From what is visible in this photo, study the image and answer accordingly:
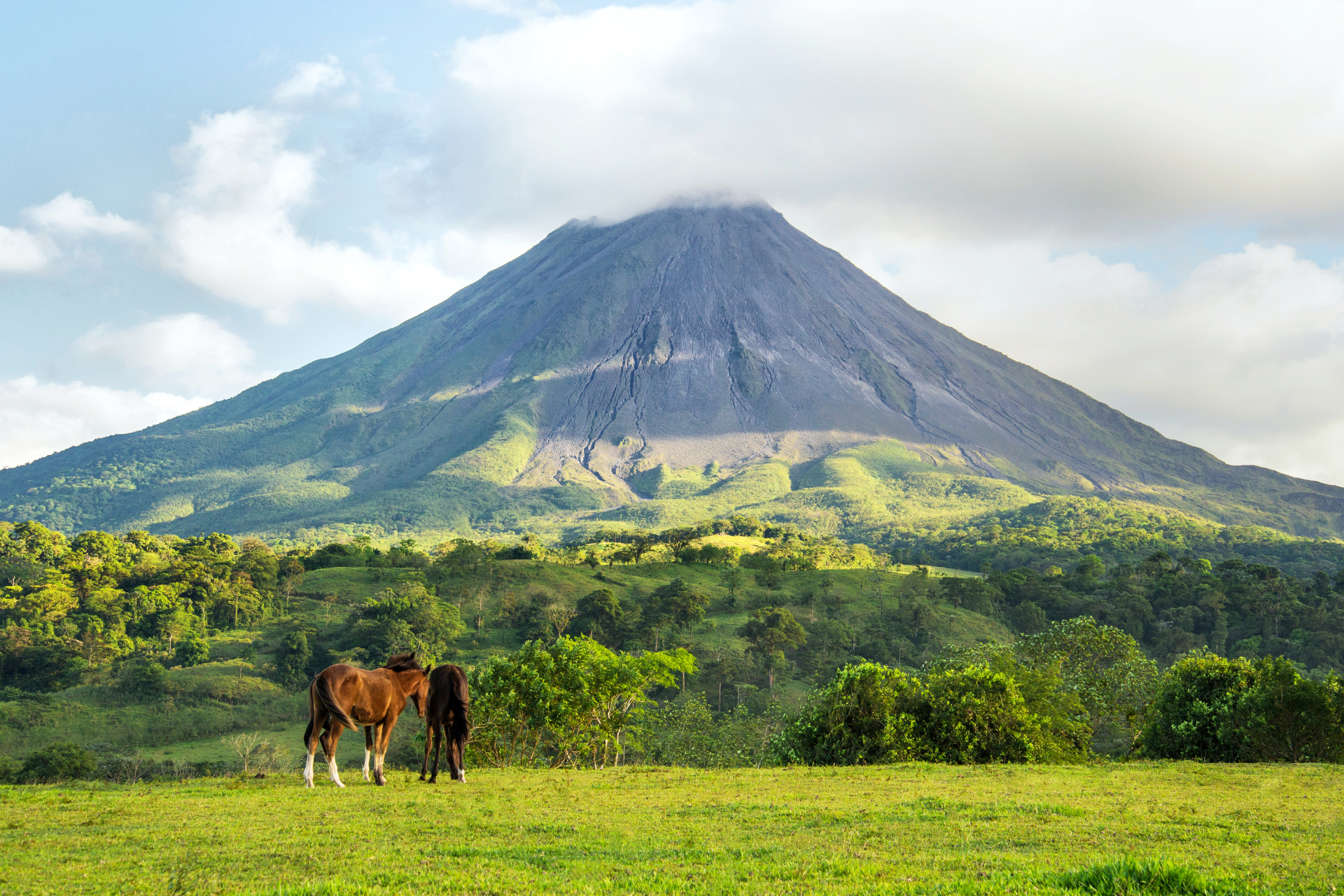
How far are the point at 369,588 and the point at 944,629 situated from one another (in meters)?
51.9

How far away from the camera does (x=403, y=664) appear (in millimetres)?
14094

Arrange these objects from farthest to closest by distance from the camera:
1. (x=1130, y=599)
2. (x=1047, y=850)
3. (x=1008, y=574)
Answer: (x=1008, y=574) < (x=1130, y=599) < (x=1047, y=850)

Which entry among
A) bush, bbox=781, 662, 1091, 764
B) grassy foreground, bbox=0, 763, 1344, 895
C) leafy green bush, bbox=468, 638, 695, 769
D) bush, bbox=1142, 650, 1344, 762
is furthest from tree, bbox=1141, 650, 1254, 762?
leafy green bush, bbox=468, 638, 695, 769

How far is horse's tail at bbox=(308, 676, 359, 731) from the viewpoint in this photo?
39.6 feet

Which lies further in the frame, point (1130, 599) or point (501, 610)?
point (1130, 599)

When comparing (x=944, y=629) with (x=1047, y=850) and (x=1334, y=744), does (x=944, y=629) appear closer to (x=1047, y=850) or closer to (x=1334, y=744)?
(x=1334, y=744)

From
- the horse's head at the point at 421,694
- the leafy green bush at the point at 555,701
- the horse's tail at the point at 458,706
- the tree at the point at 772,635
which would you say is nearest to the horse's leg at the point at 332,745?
the horse's head at the point at 421,694

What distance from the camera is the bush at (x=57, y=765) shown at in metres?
37.0

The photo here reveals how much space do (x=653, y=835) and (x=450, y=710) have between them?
5.41 m

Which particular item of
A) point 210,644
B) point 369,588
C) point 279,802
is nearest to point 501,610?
point 369,588

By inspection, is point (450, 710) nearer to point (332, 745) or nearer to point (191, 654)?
point (332, 745)

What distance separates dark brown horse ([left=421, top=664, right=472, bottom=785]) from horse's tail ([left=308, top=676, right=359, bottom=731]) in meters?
2.05

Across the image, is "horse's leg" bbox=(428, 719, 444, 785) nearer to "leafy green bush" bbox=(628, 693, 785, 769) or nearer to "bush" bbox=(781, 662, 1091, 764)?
"bush" bbox=(781, 662, 1091, 764)

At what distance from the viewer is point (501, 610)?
240 feet
